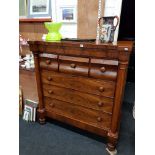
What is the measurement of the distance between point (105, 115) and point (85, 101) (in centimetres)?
23

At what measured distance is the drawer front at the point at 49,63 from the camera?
1808 mm

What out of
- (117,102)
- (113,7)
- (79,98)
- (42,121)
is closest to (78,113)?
(79,98)

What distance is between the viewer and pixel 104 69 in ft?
4.99

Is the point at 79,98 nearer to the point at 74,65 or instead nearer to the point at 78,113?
the point at 78,113

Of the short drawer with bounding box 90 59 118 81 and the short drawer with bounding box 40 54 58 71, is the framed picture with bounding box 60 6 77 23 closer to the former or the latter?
the short drawer with bounding box 40 54 58 71

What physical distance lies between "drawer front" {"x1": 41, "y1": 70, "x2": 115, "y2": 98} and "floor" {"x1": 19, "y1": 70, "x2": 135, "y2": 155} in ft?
1.38

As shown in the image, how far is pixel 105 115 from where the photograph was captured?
1658 millimetres

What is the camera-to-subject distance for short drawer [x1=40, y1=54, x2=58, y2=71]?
5.91ft

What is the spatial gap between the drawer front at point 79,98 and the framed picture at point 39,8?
0.99 metres

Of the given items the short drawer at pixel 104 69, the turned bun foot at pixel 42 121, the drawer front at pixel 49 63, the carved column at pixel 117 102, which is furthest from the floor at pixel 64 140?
the short drawer at pixel 104 69

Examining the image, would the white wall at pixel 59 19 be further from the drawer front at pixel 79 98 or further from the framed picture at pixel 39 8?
the drawer front at pixel 79 98
